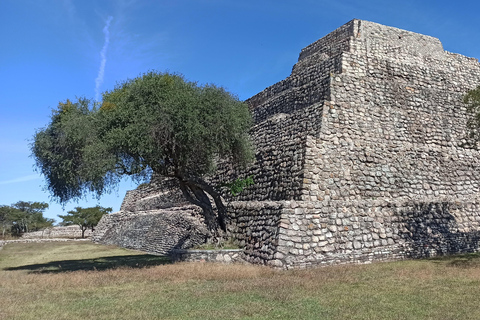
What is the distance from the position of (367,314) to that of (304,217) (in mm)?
6384

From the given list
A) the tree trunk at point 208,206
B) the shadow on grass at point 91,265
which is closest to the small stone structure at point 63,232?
the shadow on grass at point 91,265

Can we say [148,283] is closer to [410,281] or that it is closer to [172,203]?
[410,281]

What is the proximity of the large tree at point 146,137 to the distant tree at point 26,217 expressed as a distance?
4702 cm

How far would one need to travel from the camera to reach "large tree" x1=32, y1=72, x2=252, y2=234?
15281mm

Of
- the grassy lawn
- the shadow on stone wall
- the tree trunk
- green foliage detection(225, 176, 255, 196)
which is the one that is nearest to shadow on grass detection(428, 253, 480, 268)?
the grassy lawn

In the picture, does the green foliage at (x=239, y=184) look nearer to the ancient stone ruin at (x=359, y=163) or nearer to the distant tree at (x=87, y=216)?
the ancient stone ruin at (x=359, y=163)

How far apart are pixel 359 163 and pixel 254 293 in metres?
9.79

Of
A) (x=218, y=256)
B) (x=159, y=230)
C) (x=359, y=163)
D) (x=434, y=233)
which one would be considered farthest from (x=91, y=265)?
(x=434, y=233)

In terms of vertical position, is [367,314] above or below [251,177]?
below

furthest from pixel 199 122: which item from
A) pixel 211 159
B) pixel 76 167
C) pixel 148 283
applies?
pixel 148 283

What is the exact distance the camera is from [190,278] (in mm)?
11555

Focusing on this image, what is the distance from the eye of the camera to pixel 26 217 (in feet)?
200

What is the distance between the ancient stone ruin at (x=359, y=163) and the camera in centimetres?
1407

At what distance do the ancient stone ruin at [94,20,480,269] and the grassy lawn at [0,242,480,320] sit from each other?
1.61 metres
